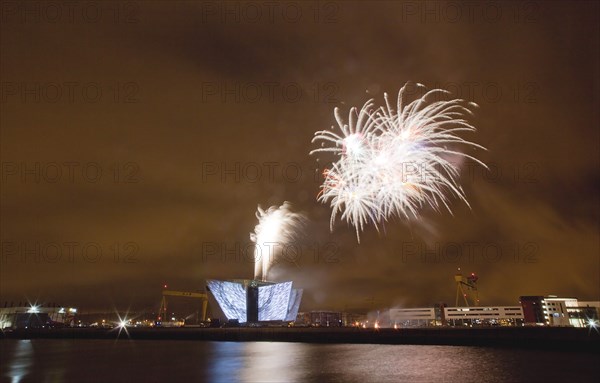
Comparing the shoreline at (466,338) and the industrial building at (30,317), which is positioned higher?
the industrial building at (30,317)

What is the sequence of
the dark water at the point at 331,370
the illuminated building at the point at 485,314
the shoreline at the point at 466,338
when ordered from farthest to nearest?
1. the illuminated building at the point at 485,314
2. the shoreline at the point at 466,338
3. the dark water at the point at 331,370

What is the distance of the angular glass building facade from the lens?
332 ft

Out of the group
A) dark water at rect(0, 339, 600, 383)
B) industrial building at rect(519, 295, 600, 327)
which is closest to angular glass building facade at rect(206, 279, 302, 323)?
dark water at rect(0, 339, 600, 383)

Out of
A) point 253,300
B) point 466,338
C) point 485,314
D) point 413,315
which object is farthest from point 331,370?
point 413,315

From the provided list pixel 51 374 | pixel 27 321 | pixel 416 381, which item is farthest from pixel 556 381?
pixel 27 321

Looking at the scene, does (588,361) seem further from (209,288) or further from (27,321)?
(27,321)

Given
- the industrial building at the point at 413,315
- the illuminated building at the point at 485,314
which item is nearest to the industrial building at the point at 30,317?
the industrial building at the point at 413,315

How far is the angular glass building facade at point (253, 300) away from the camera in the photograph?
101062 millimetres

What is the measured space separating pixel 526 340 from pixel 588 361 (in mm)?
11236

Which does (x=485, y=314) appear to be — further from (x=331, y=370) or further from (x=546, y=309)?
(x=331, y=370)

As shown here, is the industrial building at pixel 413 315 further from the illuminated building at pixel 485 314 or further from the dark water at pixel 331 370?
the dark water at pixel 331 370

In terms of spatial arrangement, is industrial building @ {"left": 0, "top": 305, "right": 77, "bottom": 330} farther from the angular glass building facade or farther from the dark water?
the dark water

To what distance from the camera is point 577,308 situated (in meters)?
130

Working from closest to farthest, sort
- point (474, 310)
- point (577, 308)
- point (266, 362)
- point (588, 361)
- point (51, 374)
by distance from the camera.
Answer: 1. point (51, 374)
2. point (588, 361)
3. point (266, 362)
4. point (577, 308)
5. point (474, 310)
